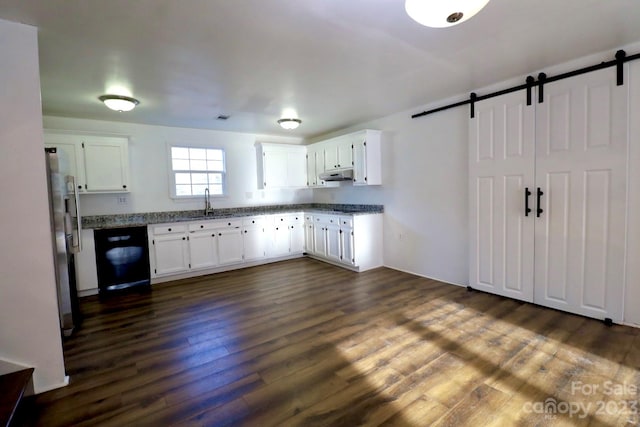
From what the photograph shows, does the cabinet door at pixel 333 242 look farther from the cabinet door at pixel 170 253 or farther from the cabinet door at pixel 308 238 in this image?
the cabinet door at pixel 170 253

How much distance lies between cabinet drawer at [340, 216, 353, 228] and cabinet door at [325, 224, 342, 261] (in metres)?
0.14

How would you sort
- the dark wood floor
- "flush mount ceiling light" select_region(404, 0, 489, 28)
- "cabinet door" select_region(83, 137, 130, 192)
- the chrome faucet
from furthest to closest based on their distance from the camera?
1. the chrome faucet
2. "cabinet door" select_region(83, 137, 130, 192)
3. the dark wood floor
4. "flush mount ceiling light" select_region(404, 0, 489, 28)

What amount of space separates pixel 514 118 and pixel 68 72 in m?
4.50

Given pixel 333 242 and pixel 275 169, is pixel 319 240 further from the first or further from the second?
pixel 275 169

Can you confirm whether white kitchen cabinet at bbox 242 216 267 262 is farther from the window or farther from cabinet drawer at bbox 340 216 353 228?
cabinet drawer at bbox 340 216 353 228

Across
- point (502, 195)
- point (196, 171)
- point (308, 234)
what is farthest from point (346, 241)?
point (196, 171)

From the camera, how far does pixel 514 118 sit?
3273 mm

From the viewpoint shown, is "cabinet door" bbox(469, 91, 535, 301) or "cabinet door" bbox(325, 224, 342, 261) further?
"cabinet door" bbox(325, 224, 342, 261)

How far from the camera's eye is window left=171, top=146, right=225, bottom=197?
518 cm

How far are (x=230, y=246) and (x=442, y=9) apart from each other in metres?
4.46

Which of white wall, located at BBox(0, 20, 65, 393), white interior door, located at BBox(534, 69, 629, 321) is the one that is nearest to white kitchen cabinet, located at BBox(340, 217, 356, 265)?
white interior door, located at BBox(534, 69, 629, 321)

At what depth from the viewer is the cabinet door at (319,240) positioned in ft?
17.7

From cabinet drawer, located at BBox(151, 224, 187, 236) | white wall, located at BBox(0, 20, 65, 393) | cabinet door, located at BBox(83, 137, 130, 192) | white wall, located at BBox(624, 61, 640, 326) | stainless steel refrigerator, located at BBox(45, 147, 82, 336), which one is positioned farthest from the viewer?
cabinet drawer, located at BBox(151, 224, 187, 236)

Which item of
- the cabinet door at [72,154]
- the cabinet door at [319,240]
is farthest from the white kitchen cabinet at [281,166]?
the cabinet door at [72,154]
